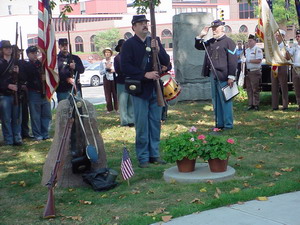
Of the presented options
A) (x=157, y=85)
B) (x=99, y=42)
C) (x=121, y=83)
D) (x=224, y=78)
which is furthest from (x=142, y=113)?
(x=99, y=42)

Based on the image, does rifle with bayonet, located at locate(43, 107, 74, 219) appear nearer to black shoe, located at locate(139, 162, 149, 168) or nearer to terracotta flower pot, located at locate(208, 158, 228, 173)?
black shoe, located at locate(139, 162, 149, 168)

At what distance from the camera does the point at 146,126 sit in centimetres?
909

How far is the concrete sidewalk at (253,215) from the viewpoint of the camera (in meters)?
6.09

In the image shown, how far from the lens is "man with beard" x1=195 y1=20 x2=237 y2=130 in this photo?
12.0m

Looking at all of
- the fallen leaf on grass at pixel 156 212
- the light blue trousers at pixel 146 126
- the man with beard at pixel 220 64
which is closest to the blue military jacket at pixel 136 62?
the light blue trousers at pixel 146 126

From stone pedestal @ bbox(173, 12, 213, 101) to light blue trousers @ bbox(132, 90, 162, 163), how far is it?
9274mm

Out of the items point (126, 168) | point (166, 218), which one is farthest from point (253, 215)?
point (126, 168)

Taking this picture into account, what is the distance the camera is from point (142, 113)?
356 inches

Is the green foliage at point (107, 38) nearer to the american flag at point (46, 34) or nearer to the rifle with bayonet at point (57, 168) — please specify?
the american flag at point (46, 34)

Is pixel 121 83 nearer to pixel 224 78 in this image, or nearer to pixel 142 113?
pixel 224 78

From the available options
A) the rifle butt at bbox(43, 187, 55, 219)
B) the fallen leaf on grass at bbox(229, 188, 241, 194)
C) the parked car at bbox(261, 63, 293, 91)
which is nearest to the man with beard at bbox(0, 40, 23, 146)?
the rifle butt at bbox(43, 187, 55, 219)

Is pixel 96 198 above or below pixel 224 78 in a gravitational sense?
below

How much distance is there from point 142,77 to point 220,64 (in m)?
3.43

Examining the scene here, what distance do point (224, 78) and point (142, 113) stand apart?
3.44m
